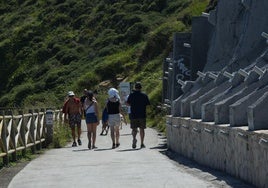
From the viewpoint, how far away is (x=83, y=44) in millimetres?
67125

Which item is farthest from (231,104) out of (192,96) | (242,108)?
(192,96)

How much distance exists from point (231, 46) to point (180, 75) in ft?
12.8

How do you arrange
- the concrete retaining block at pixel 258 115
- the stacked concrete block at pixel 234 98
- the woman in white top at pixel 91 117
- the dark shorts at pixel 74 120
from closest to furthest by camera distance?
the concrete retaining block at pixel 258 115, the stacked concrete block at pixel 234 98, the woman in white top at pixel 91 117, the dark shorts at pixel 74 120

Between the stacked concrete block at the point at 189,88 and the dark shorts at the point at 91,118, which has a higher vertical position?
the stacked concrete block at the point at 189,88

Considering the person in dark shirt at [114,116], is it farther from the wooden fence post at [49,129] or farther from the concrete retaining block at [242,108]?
the concrete retaining block at [242,108]

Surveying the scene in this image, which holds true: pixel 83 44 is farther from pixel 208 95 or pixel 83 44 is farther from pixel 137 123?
pixel 208 95

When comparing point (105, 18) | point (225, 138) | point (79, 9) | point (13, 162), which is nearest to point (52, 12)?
point (79, 9)

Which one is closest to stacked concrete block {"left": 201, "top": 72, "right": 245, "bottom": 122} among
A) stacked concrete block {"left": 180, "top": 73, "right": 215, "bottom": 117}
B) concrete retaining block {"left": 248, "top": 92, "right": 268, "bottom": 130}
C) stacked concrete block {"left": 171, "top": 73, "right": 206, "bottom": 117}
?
stacked concrete block {"left": 180, "top": 73, "right": 215, "bottom": 117}

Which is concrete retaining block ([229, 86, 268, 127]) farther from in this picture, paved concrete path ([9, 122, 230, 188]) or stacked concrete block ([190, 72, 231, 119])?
stacked concrete block ([190, 72, 231, 119])

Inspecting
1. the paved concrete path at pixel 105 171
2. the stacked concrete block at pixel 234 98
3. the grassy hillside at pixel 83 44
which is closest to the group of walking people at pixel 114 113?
the paved concrete path at pixel 105 171

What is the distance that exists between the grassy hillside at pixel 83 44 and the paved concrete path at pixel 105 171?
2678cm

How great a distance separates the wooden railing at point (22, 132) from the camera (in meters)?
16.3

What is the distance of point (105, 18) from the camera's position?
6988 centimetres

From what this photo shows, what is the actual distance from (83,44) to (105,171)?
53.2 metres
